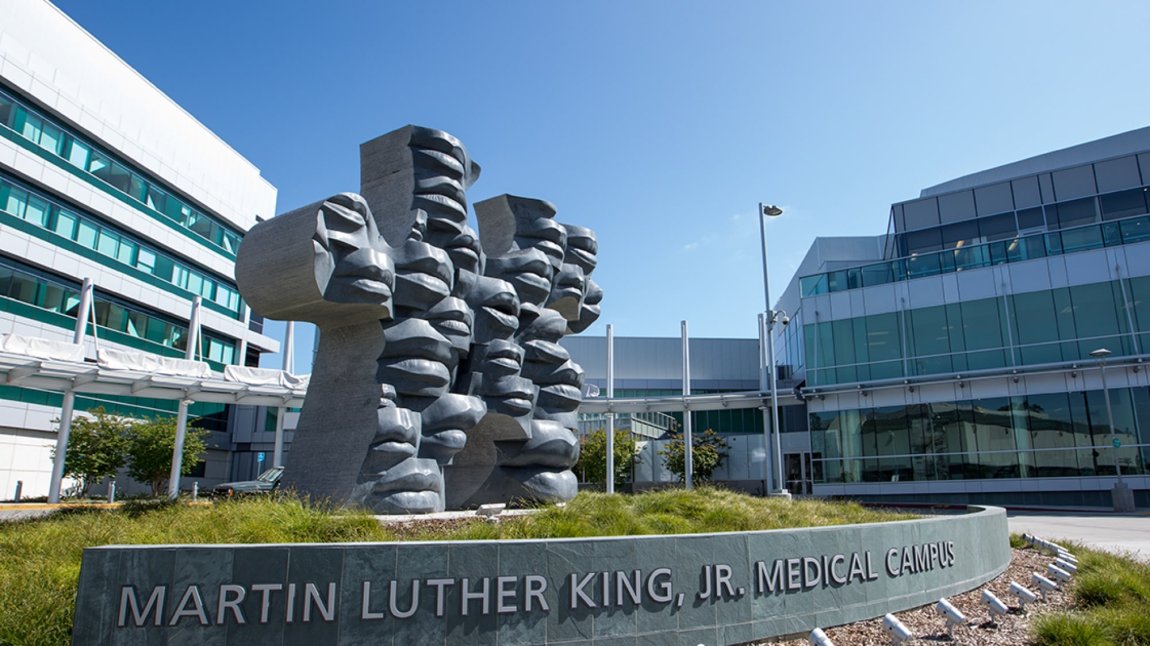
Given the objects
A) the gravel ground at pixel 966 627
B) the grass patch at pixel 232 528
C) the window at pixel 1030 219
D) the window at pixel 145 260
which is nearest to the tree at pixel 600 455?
the window at pixel 1030 219

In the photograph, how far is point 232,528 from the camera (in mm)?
8922

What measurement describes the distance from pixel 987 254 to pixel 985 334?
3513 mm

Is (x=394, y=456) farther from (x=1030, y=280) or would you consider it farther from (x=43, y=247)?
(x=43, y=247)

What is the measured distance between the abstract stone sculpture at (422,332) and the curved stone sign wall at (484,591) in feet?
23.2

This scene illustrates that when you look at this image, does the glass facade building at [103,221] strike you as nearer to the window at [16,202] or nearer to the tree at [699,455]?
the window at [16,202]

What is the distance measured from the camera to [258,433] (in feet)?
172

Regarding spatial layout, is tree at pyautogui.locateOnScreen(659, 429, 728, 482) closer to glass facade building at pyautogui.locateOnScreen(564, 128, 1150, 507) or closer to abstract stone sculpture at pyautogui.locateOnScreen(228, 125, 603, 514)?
glass facade building at pyautogui.locateOnScreen(564, 128, 1150, 507)

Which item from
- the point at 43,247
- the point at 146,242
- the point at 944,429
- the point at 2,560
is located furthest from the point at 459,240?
the point at 146,242

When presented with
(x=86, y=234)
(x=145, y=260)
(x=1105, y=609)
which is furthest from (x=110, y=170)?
(x=1105, y=609)

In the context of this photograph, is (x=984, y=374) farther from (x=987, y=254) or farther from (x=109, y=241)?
(x=109, y=241)

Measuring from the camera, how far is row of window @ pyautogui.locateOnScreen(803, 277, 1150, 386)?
29.5 metres

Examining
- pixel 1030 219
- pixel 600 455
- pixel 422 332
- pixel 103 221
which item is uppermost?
pixel 1030 219

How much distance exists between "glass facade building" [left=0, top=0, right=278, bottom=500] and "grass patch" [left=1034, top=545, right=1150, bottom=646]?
35.4 m

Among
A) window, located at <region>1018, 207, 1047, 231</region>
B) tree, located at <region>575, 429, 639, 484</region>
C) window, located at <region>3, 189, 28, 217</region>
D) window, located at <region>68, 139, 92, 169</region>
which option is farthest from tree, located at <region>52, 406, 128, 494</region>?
window, located at <region>1018, 207, 1047, 231</region>
